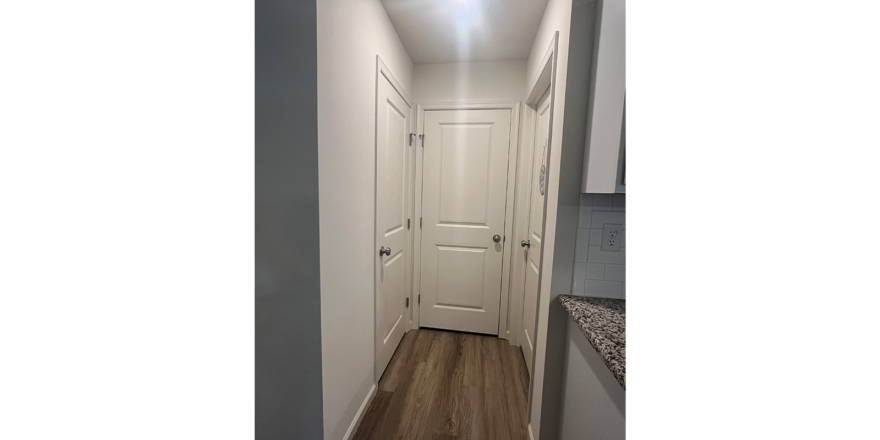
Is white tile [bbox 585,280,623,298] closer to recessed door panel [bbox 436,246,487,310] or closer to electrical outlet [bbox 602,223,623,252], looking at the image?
electrical outlet [bbox 602,223,623,252]

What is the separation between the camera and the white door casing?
67.1 inches

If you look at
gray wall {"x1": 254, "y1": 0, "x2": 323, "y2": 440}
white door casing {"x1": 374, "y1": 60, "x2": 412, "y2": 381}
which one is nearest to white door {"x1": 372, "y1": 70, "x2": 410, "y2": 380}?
white door casing {"x1": 374, "y1": 60, "x2": 412, "y2": 381}

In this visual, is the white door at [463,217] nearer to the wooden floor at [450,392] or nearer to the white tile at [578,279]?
the wooden floor at [450,392]

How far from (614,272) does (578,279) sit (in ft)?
0.37

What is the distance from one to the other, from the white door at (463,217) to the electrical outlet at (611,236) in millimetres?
1085

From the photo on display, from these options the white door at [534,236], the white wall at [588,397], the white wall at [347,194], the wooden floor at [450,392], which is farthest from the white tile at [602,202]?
the wooden floor at [450,392]

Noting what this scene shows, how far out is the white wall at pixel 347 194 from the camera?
1.09 metres

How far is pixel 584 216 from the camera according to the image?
1.20 metres
